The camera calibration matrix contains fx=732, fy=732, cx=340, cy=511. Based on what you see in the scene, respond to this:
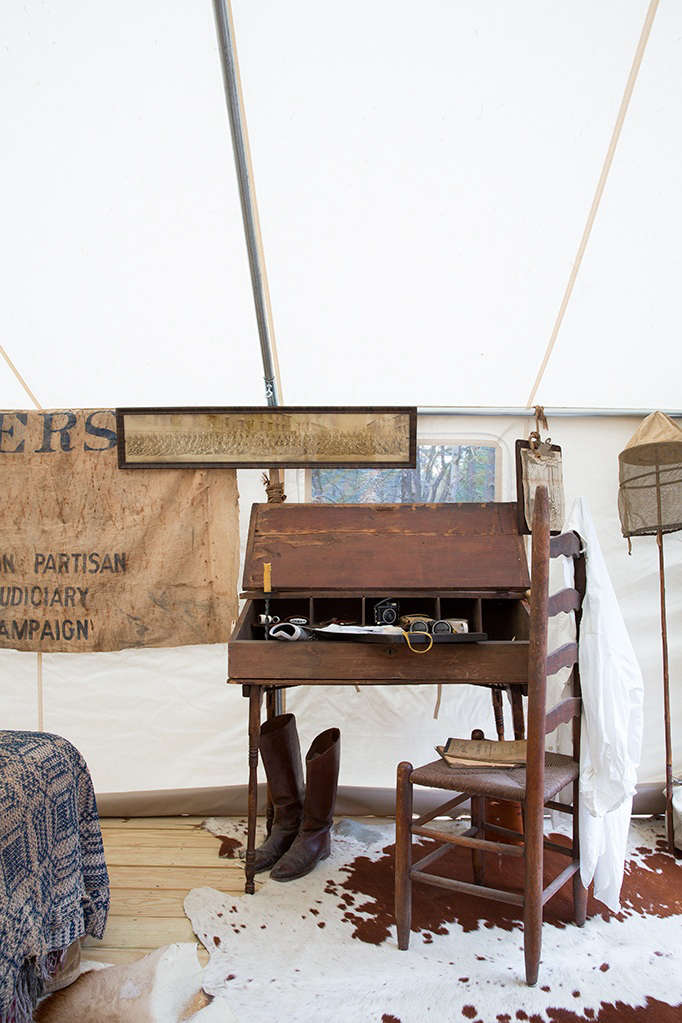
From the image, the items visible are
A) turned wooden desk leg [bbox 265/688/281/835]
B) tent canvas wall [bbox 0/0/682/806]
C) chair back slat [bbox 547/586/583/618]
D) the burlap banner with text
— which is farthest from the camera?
the burlap banner with text

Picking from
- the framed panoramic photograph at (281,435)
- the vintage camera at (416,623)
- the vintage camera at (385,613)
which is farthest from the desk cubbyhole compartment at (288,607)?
the framed panoramic photograph at (281,435)

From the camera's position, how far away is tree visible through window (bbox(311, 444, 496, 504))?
3391 mm

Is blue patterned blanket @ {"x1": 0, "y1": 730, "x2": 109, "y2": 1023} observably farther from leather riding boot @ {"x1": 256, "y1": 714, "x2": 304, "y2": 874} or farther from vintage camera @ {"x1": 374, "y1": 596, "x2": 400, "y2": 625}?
vintage camera @ {"x1": 374, "y1": 596, "x2": 400, "y2": 625}

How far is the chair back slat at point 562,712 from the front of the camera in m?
2.07

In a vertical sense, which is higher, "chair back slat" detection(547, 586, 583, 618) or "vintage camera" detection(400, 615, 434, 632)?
"chair back slat" detection(547, 586, 583, 618)

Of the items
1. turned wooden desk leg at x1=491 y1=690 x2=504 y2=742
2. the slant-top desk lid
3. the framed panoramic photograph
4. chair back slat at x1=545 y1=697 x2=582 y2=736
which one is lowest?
turned wooden desk leg at x1=491 y1=690 x2=504 y2=742

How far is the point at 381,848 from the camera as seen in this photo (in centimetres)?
295

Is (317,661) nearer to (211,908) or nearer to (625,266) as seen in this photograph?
(211,908)

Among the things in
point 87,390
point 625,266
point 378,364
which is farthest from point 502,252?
point 87,390

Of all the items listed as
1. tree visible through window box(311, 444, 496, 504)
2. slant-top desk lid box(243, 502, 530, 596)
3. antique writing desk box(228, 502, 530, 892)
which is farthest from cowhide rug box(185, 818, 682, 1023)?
tree visible through window box(311, 444, 496, 504)

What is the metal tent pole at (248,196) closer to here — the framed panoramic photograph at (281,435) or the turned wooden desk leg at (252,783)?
the framed panoramic photograph at (281,435)

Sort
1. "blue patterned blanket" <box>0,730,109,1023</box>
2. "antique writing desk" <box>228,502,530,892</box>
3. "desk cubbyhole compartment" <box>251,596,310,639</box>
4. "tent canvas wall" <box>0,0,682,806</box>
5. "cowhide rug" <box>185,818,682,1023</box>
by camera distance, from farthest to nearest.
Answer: "desk cubbyhole compartment" <box>251,596,310,639</box>, "antique writing desk" <box>228,502,530,892</box>, "tent canvas wall" <box>0,0,682,806</box>, "cowhide rug" <box>185,818,682,1023</box>, "blue patterned blanket" <box>0,730,109,1023</box>

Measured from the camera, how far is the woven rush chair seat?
204cm

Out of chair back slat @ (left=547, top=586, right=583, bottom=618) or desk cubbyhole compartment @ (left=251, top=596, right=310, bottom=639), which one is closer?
chair back slat @ (left=547, top=586, right=583, bottom=618)
